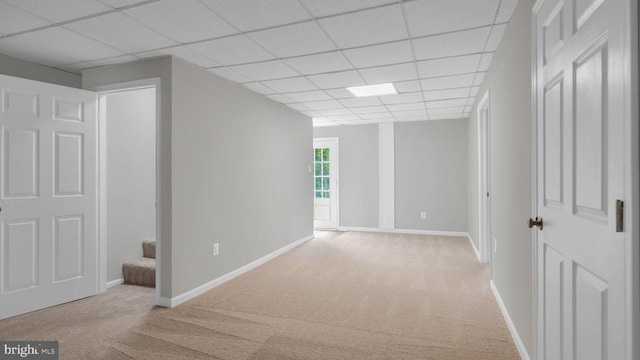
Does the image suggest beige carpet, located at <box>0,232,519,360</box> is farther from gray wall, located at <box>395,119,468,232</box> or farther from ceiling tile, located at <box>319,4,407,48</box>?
gray wall, located at <box>395,119,468,232</box>

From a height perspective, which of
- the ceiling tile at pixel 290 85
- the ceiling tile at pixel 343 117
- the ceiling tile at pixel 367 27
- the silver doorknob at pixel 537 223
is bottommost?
the silver doorknob at pixel 537 223

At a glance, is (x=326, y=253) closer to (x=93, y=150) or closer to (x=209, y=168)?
(x=209, y=168)

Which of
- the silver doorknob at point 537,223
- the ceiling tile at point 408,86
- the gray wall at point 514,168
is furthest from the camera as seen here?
the ceiling tile at point 408,86

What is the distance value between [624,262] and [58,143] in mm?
3954

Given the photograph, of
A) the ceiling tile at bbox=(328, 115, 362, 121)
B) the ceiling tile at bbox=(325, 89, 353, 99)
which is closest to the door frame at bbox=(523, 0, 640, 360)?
the ceiling tile at bbox=(325, 89, 353, 99)

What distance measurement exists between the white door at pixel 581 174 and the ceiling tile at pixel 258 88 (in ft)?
9.76

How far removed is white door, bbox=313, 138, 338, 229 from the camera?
300 inches

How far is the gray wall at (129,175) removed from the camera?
387cm

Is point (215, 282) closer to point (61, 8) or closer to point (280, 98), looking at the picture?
point (280, 98)

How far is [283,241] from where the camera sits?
Answer: 209 inches

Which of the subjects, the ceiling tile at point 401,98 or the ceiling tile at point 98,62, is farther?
the ceiling tile at point 401,98

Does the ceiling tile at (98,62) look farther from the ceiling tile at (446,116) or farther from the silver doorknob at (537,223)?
the ceiling tile at (446,116)

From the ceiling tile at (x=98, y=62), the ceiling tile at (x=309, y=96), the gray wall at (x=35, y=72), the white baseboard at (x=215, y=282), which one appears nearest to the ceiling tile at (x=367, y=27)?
the ceiling tile at (x=309, y=96)

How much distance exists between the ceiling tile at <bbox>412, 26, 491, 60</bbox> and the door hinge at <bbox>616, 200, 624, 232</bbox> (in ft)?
6.50
